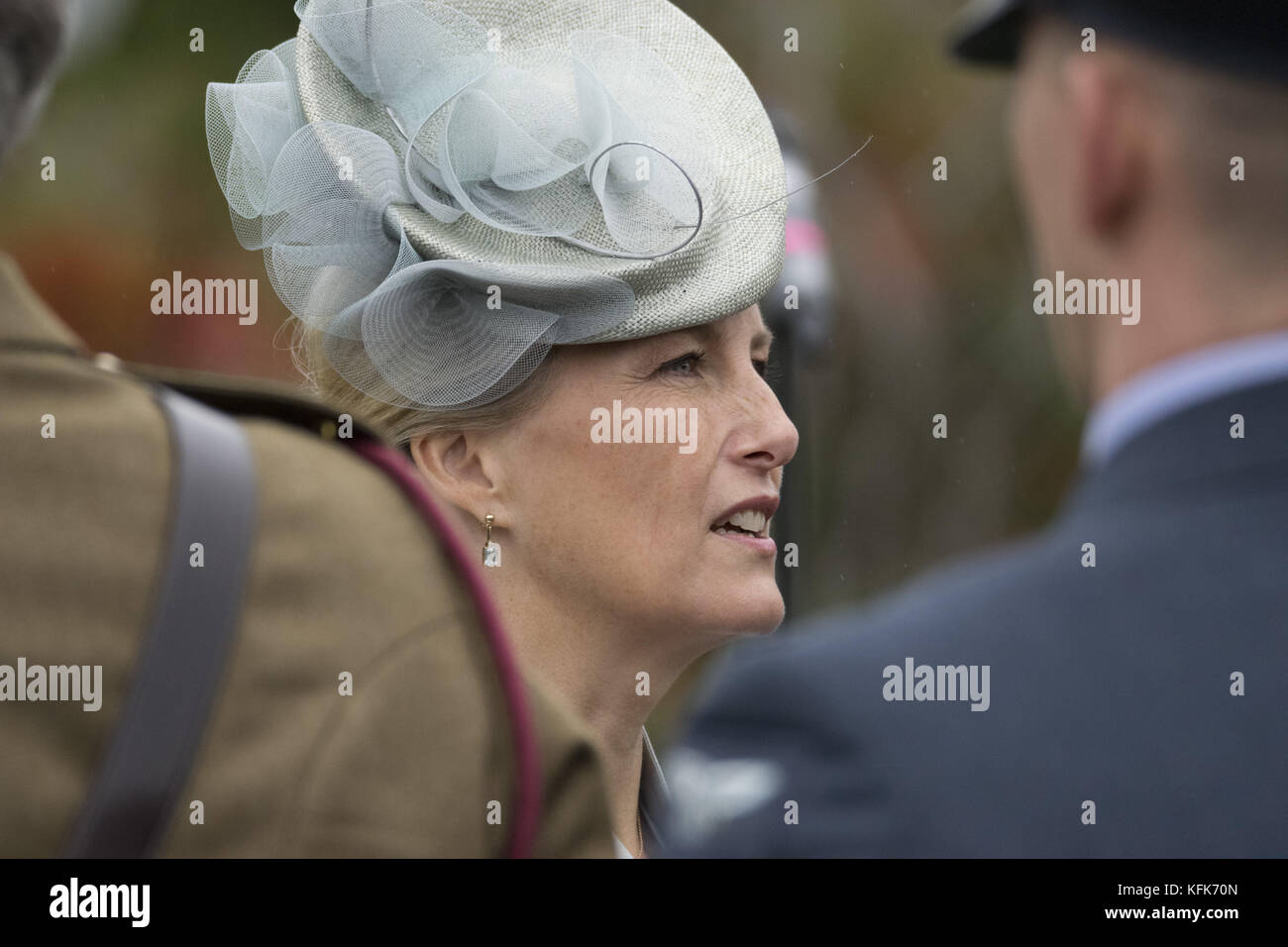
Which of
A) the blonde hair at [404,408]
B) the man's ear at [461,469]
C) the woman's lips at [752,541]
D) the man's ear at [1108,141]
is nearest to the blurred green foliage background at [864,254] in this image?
the blonde hair at [404,408]

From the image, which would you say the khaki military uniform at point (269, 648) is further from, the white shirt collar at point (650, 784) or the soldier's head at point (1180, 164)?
the white shirt collar at point (650, 784)

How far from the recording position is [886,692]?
3.97 feet

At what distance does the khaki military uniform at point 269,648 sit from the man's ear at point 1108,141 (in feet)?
2.08

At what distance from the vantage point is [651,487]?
228 cm

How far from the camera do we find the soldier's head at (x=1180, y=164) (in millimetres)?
1266

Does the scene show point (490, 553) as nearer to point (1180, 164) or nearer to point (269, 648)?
point (269, 648)

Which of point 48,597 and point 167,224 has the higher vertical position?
point 167,224

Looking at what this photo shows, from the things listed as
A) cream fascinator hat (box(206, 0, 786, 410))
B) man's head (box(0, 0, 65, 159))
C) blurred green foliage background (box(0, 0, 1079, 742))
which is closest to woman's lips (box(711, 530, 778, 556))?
cream fascinator hat (box(206, 0, 786, 410))

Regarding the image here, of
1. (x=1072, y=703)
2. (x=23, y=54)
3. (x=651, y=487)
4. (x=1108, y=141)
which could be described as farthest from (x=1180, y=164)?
(x=651, y=487)
